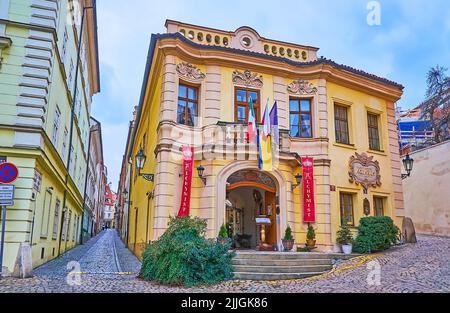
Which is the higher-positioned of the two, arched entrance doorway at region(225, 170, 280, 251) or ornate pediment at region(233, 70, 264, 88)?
ornate pediment at region(233, 70, 264, 88)

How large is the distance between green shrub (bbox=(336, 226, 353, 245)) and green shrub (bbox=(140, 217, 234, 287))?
6474 millimetres

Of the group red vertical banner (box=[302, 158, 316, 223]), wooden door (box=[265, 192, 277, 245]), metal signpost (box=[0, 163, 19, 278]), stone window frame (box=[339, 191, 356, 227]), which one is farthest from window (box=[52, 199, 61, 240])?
stone window frame (box=[339, 191, 356, 227])

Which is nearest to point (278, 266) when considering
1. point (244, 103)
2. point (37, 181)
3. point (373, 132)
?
point (244, 103)

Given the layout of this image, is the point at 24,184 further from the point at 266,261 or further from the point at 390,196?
the point at 390,196

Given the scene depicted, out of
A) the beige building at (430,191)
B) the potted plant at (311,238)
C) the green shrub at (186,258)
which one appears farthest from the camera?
the beige building at (430,191)

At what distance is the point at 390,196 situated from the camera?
16641 mm

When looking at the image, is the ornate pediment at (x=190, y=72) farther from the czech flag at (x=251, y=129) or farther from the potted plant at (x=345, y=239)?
the potted plant at (x=345, y=239)

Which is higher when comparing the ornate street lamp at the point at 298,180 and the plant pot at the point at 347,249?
the ornate street lamp at the point at 298,180

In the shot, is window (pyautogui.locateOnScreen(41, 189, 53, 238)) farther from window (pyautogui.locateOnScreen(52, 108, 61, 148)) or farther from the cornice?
the cornice

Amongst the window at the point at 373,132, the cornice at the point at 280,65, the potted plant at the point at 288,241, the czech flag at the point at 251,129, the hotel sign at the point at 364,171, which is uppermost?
the cornice at the point at 280,65

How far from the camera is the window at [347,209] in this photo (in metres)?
15.4

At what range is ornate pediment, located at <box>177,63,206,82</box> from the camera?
46.4 ft

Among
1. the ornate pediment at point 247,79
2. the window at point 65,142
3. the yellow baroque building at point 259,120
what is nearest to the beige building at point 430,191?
the yellow baroque building at point 259,120

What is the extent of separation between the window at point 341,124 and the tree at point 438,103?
12.0m
